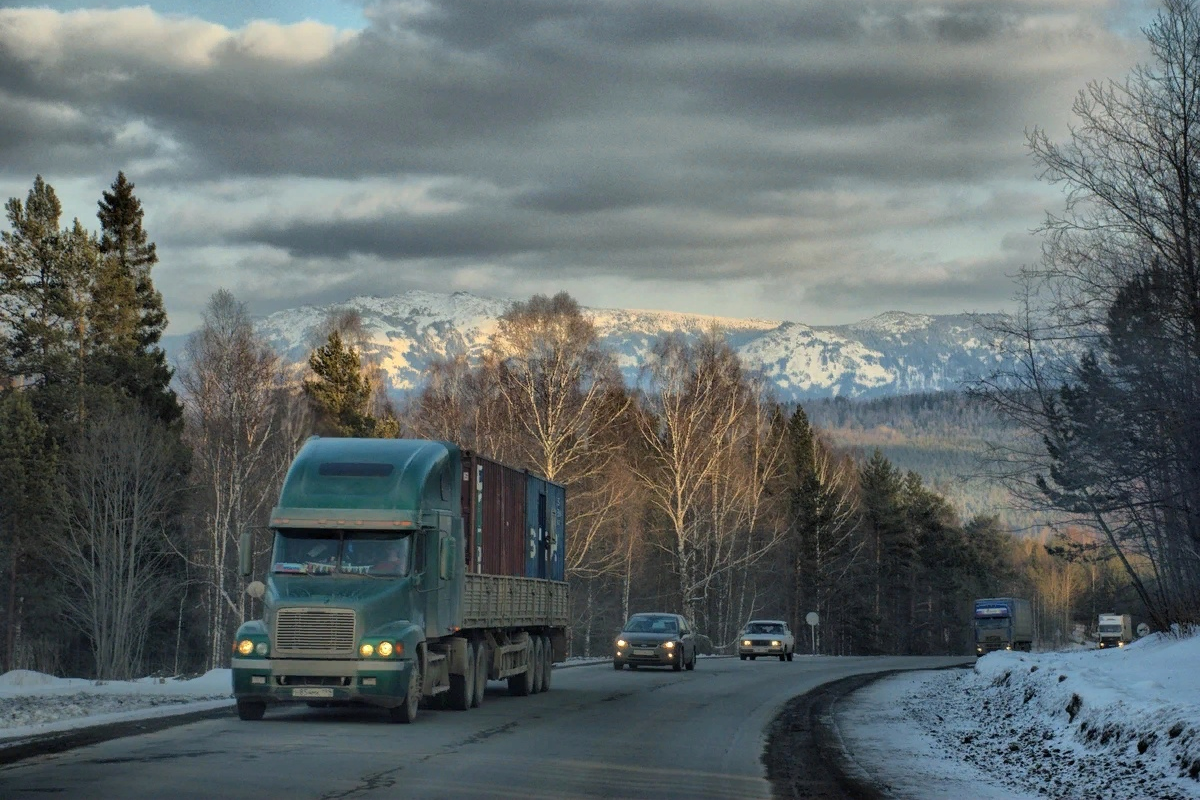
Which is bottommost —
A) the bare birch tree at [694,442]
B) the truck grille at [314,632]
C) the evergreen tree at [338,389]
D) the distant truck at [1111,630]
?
the distant truck at [1111,630]

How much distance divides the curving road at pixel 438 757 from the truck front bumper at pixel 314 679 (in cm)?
43

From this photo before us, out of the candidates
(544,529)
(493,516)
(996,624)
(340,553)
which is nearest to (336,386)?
(996,624)

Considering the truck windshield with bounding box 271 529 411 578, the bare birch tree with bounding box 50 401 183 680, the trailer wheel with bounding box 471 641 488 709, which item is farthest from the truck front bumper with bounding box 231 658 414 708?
the bare birch tree with bounding box 50 401 183 680

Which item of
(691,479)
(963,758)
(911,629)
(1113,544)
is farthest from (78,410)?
(911,629)

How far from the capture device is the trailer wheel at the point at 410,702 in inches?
798

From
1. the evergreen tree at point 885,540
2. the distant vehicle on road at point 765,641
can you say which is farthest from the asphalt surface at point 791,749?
the evergreen tree at point 885,540

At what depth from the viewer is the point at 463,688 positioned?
23.2 meters

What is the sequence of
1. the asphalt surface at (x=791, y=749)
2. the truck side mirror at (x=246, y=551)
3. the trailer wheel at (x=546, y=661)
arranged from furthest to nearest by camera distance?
the trailer wheel at (x=546, y=661), the truck side mirror at (x=246, y=551), the asphalt surface at (x=791, y=749)

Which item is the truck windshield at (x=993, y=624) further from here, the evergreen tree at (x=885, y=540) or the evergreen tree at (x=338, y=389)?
the evergreen tree at (x=338, y=389)

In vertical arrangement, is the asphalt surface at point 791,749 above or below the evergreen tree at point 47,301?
below

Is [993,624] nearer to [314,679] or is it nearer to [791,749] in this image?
[791,749]

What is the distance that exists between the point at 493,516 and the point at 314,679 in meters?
6.03

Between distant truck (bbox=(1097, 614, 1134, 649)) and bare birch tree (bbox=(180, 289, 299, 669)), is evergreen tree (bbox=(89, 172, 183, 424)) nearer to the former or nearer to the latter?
bare birch tree (bbox=(180, 289, 299, 669))

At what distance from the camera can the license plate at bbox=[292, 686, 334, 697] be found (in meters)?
19.8
